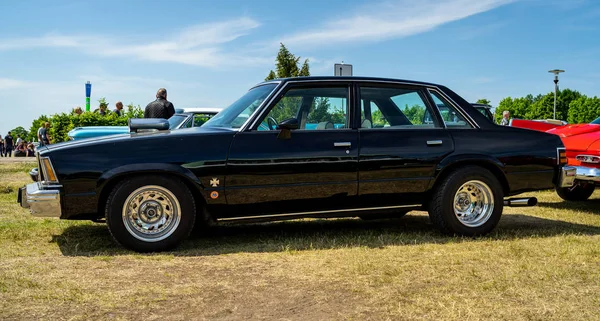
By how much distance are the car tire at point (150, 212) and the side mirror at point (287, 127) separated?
1.01 metres

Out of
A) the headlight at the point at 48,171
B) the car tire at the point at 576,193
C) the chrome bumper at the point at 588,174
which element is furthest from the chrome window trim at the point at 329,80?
the car tire at the point at 576,193

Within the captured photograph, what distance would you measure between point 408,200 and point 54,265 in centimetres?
334

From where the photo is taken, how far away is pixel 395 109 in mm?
6289

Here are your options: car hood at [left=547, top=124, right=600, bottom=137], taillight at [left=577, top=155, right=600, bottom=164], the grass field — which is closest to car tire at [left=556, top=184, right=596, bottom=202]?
car hood at [left=547, top=124, right=600, bottom=137]

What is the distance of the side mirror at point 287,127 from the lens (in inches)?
221

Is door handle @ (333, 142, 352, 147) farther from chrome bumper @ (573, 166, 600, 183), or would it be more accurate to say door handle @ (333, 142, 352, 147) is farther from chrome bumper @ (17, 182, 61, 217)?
chrome bumper @ (573, 166, 600, 183)

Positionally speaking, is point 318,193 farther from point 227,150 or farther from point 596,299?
point 596,299

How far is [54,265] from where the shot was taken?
4.88 metres

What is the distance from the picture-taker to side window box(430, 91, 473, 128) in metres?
6.38

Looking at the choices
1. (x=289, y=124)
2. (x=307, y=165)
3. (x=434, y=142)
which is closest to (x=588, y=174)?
(x=434, y=142)

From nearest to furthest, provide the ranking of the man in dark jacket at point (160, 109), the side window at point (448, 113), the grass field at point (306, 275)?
the grass field at point (306, 275) < the side window at point (448, 113) < the man in dark jacket at point (160, 109)

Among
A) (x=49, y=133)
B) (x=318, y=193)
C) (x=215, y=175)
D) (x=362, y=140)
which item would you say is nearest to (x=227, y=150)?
(x=215, y=175)

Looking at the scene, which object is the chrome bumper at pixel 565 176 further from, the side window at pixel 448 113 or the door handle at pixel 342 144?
the door handle at pixel 342 144

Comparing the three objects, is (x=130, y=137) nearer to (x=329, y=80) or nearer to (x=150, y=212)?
(x=150, y=212)
